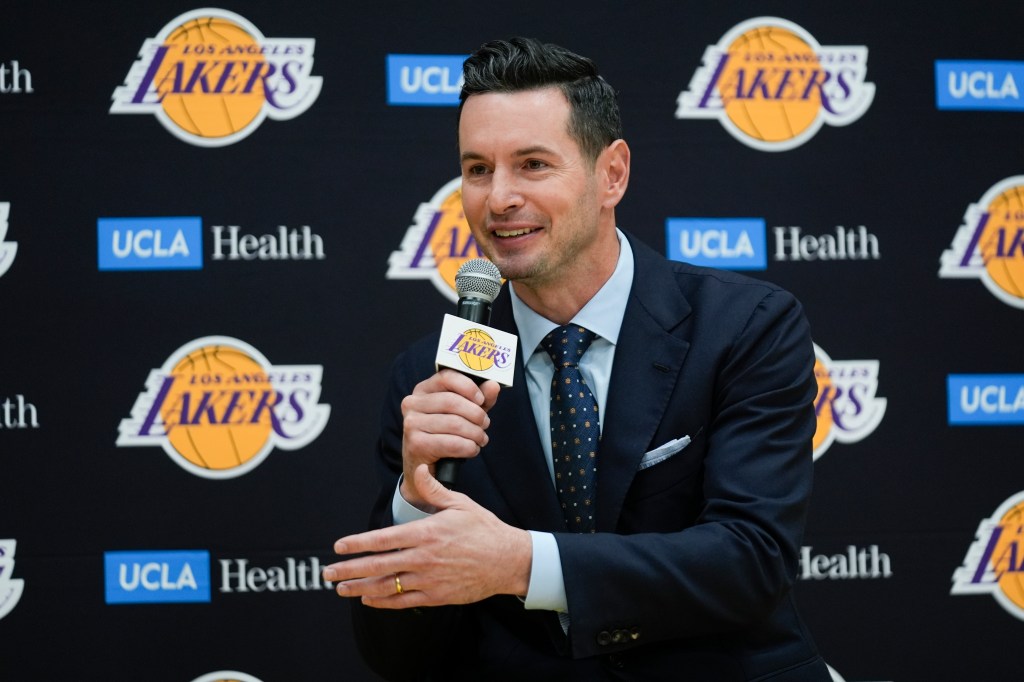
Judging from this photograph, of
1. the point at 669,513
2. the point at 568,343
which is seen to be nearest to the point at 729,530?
the point at 669,513

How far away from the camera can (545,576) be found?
1.45 metres

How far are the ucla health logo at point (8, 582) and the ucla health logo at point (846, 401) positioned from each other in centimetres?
232

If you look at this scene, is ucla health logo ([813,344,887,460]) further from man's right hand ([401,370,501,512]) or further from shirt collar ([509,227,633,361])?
man's right hand ([401,370,501,512])

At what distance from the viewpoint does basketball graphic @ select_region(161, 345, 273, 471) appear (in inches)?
109

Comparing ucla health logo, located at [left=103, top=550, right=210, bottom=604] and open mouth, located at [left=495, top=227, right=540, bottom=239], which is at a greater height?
open mouth, located at [left=495, top=227, right=540, bottom=239]

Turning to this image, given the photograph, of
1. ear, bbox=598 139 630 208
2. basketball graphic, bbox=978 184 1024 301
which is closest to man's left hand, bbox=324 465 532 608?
ear, bbox=598 139 630 208

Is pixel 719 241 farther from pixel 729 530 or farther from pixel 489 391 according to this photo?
pixel 489 391

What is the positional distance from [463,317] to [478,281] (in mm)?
91

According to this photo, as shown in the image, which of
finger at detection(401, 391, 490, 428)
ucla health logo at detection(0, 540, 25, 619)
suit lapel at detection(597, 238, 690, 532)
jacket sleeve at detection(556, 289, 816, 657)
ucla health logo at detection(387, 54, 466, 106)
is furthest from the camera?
ucla health logo at detection(387, 54, 466, 106)

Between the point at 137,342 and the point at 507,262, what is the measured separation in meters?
1.49

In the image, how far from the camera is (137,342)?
2.78 m

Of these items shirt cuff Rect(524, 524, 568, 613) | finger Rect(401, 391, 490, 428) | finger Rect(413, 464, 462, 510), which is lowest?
shirt cuff Rect(524, 524, 568, 613)

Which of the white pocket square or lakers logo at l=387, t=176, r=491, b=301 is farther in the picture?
lakers logo at l=387, t=176, r=491, b=301

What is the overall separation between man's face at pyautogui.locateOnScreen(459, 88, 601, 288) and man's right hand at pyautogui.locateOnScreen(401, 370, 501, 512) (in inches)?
16.4
